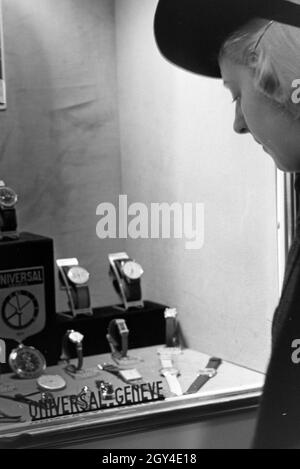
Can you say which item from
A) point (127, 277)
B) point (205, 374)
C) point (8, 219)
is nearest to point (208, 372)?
point (205, 374)

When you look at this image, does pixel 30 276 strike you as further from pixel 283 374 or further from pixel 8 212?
pixel 283 374

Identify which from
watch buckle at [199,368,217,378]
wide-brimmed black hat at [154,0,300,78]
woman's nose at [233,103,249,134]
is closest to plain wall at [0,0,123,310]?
watch buckle at [199,368,217,378]

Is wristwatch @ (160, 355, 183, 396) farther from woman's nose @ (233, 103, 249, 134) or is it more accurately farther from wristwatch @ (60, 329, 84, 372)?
woman's nose @ (233, 103, 249, 134)

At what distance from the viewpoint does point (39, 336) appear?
1.66 metres

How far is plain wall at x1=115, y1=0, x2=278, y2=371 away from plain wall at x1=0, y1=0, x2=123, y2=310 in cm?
5

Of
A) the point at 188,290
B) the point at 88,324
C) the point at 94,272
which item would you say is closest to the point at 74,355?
the point at 88,324

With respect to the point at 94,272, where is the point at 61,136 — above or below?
above

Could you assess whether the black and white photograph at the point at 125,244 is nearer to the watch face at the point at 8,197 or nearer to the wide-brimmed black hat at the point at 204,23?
the watch face at the point at 8,197

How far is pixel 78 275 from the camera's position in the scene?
173cm

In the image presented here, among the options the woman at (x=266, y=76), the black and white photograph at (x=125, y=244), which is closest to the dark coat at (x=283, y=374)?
the woman at (x=266, y=76)

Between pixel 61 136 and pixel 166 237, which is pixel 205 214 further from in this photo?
pixel 61 136

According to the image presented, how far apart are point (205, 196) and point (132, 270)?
0.24m

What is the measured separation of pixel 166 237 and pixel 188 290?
0.20 meters

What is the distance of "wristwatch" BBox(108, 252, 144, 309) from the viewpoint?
1.76 metres
